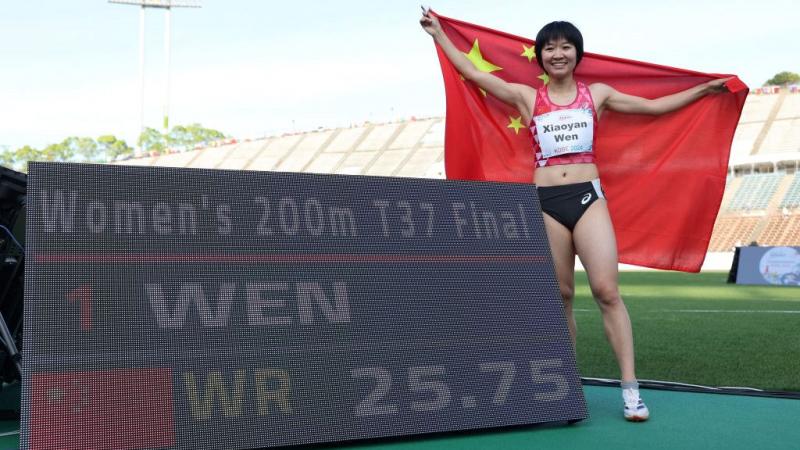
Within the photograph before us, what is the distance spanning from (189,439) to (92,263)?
Answer: 30.2 inches

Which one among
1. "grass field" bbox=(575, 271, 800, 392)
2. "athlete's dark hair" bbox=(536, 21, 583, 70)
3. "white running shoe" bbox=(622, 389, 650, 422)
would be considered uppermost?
"athlete's dark hair" bbox=(536, 21, 583, 70)

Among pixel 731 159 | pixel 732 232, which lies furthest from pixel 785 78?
pixel 732 232

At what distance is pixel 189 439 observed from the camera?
3.59 m

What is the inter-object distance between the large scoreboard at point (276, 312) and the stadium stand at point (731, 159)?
41.1 m

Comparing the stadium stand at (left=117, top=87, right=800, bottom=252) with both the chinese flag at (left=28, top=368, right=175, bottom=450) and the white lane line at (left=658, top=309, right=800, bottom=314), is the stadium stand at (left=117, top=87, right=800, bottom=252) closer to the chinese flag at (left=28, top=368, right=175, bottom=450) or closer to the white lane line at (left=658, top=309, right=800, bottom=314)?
the white lane line at (left=658, top=309, right=800, bottom=314)

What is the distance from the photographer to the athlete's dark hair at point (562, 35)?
501 cm

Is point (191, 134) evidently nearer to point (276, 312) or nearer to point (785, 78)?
point (785, 78)

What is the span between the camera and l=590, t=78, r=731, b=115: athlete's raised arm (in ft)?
17.3

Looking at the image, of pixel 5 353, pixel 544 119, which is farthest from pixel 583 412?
pixel 5 353

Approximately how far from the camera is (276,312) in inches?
156

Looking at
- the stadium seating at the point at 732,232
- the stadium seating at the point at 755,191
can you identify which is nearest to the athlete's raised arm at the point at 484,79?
the stadium seating at the point at 732,232

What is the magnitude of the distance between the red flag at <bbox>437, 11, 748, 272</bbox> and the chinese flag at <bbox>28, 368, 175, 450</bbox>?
295 cm

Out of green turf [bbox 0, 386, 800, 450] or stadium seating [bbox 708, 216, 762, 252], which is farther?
stadium seating [bbox 708, 216, 762, 252]

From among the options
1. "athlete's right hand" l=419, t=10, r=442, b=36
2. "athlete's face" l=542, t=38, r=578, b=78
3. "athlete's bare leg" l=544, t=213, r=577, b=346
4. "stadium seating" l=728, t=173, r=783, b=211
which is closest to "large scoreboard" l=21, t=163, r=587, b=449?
"athlete's bare leg" l=544, t=213, r=577, b=346
